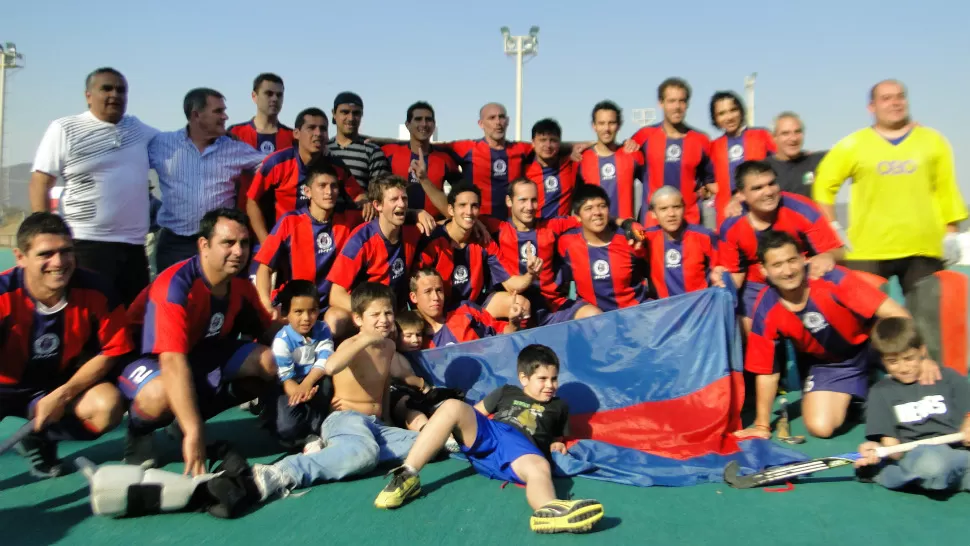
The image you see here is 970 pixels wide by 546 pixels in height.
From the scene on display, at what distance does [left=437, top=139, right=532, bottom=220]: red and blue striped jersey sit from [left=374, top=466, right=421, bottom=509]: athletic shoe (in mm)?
3405

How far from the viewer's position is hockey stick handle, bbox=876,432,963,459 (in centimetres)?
343

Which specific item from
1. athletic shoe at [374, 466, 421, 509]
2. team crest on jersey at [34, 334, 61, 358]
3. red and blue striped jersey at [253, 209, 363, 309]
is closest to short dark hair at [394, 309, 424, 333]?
red and blue striped jersey at [253, 209, 363, 309]

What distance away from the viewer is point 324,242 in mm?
5320

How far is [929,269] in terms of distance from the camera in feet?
16.4

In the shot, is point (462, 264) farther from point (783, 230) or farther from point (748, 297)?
point (783, 230)

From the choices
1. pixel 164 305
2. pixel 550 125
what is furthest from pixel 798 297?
pixel 164 305

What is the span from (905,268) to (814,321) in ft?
3.74

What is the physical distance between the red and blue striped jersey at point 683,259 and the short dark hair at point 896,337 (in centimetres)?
149

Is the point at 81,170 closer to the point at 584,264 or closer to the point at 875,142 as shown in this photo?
the point at 584,264

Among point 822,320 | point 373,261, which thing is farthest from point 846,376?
point 373,261

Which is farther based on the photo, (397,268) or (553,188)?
(553,188)

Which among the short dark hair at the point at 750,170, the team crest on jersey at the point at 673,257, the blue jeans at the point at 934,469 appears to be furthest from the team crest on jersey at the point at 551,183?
the blue jeans at the point at 934,469

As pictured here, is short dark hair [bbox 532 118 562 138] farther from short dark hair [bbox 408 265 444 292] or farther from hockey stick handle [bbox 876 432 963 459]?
hockey stick handle [bbox 876 432 963 459]

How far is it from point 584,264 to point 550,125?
1482 mm
